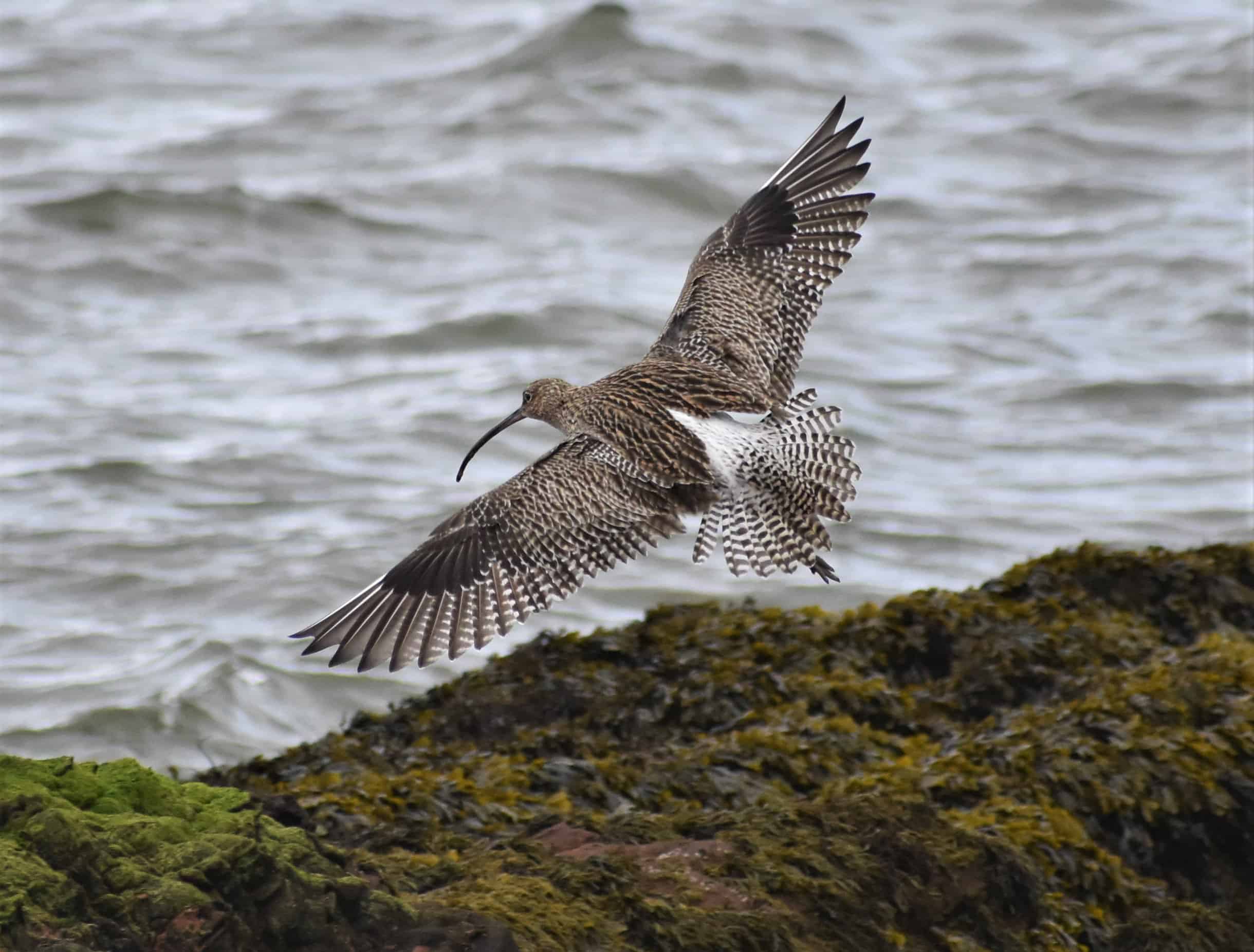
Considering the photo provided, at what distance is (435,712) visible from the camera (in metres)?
5.87

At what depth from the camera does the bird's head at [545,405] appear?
633 cm

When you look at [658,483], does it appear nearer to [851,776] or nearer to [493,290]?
[851,776]

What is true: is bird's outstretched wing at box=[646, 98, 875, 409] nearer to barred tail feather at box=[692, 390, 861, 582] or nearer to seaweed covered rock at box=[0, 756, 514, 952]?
barred tail feather at box=[692, 390, 861, 582]

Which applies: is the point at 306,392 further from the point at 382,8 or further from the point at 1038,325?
the point at 382,8

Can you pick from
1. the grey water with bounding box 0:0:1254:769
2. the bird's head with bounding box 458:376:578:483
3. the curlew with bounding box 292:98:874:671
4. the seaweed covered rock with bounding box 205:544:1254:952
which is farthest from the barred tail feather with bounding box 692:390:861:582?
the grey water with bounding box 0:0:1254:769

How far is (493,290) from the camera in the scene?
13.6m

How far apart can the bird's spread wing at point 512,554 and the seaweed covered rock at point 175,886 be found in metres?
1.65

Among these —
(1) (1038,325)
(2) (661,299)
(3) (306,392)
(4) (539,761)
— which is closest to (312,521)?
(3) (306,392)

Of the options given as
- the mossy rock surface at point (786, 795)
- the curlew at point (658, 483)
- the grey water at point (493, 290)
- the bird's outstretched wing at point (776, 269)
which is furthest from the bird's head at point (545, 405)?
the grey water at point (493, 290)

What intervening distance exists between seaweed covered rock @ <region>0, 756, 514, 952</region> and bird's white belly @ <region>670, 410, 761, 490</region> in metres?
2.30

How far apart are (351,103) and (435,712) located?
12095 millimetres

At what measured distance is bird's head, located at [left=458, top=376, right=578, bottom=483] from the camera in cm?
633

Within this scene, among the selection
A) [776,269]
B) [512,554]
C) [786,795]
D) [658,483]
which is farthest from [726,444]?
[786,795]

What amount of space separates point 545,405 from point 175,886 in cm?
325
